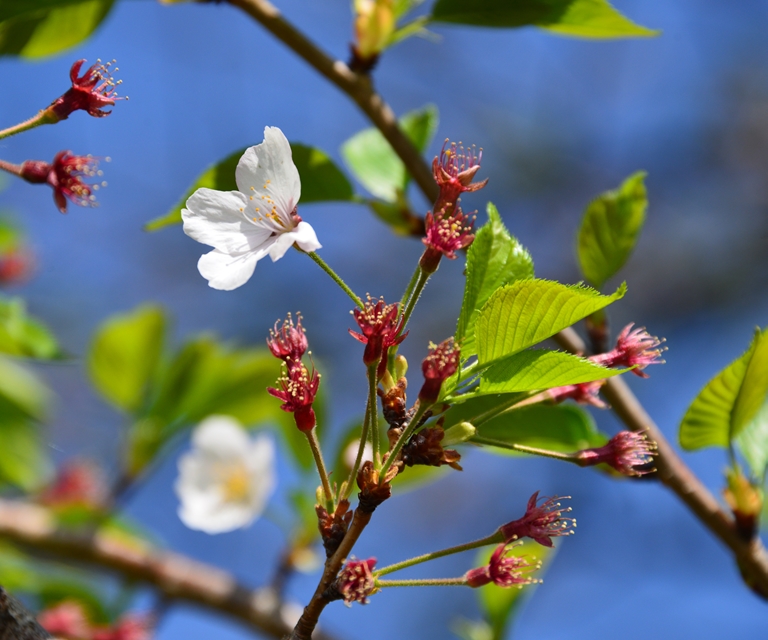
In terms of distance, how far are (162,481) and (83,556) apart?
397 cm

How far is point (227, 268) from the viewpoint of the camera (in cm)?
83

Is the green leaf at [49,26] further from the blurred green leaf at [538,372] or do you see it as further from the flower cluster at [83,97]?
the blurred green leaf at [538,372]

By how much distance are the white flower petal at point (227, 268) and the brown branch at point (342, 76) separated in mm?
454

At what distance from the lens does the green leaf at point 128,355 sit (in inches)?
78.5

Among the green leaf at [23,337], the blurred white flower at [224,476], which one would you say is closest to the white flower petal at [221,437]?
the blurred white flower at [224,476]

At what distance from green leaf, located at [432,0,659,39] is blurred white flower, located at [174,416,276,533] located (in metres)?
1.22

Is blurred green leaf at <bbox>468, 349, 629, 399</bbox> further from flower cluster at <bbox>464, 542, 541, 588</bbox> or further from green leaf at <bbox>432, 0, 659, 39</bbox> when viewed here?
green leaf at <bbox>432, 0, 659, 39</bbox>

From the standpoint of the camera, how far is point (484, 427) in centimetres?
108

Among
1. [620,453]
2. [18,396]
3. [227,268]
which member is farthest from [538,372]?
[18,396]

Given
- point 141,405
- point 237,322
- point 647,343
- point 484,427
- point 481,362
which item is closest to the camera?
point 481,362

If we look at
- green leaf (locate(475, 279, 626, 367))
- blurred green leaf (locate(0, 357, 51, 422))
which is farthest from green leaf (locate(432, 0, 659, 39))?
blurred green leaf (locate(0, 357, 51, 422))

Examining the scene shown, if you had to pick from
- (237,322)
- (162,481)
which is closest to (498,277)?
(237,322)

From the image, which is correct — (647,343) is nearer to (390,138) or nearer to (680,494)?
(680,494)

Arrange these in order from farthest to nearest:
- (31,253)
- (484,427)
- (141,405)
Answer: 1. (31,253)
2. (141,405)
3. (484,427)
